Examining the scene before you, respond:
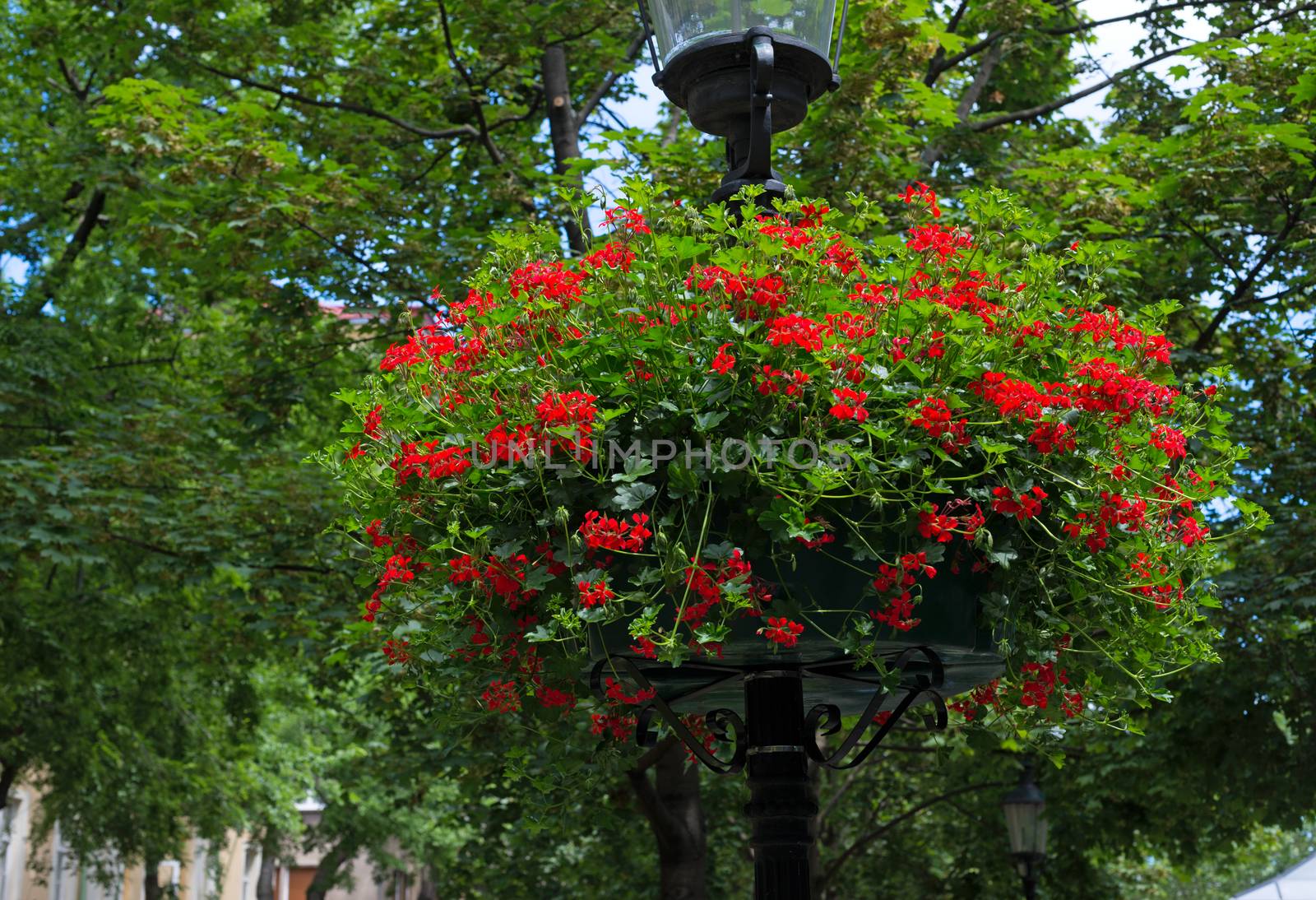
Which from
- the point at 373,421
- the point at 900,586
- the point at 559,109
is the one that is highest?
the point at 559,109

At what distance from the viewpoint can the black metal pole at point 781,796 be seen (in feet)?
7.99

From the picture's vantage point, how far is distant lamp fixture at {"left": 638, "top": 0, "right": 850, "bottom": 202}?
2.82 meters

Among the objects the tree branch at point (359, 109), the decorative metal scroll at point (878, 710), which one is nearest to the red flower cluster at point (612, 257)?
the decorative metal scroll at point (878, 710)

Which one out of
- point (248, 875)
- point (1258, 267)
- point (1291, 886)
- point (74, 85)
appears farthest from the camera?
point (248, 875)

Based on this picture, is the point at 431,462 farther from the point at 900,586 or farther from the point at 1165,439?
the point at 1165,439

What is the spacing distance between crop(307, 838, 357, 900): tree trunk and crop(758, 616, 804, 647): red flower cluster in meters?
26.1

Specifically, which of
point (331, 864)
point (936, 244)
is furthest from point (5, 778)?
point (936, 244)

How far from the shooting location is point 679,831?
9.16 m

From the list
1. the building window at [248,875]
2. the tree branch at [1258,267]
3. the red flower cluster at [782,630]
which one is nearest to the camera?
the red flower cluster at [782,630]

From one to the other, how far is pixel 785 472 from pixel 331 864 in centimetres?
2699

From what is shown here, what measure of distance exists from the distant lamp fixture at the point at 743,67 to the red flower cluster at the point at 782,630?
1.06 m

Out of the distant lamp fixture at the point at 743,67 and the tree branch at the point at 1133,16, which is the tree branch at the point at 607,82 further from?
the distant lamp fixture at the point at 743,67

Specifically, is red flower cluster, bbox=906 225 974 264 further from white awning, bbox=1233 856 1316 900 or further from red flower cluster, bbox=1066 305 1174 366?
white awning, bbox=1233 856 1316 900

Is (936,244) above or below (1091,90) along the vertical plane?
below
